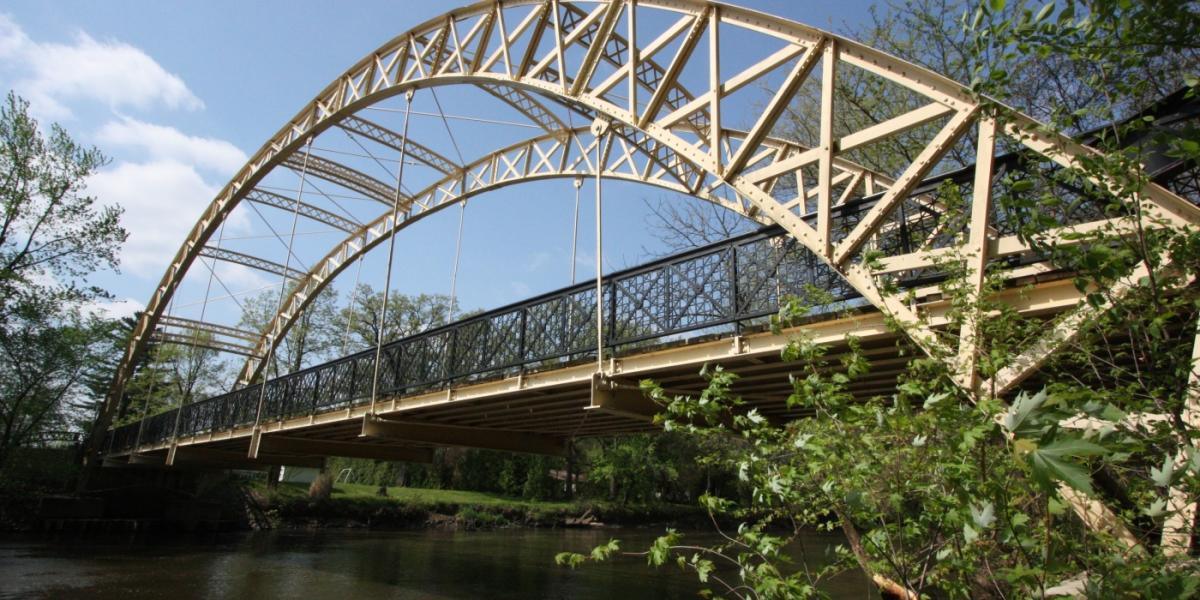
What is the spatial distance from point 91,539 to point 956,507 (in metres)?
28.2

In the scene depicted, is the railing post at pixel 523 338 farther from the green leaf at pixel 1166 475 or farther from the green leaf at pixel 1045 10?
the green leaf at pixel 1166 475

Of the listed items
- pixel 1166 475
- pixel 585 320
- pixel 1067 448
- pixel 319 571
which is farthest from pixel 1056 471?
pixel 319 571

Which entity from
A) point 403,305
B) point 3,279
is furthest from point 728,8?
point 403,305

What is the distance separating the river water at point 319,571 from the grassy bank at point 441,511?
196 inches

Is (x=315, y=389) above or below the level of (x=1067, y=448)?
above

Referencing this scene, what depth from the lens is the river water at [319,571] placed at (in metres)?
12.6

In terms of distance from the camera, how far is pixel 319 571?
608 inches

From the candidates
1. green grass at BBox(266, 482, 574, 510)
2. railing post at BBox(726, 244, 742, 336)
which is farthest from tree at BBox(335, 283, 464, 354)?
railing post at BBox(726, 244, 742, 336)

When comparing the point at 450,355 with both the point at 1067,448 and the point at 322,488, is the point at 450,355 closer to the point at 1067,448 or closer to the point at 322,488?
the point at 1067,448

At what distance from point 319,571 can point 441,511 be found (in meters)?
16.2

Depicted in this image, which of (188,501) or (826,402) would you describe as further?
(188,501)

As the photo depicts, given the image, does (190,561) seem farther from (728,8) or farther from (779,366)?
(728,8)

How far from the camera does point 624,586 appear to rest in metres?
14.0

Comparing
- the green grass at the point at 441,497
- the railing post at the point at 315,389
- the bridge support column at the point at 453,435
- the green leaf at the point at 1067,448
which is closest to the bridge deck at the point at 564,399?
the bridge support column at the point at 453,435
